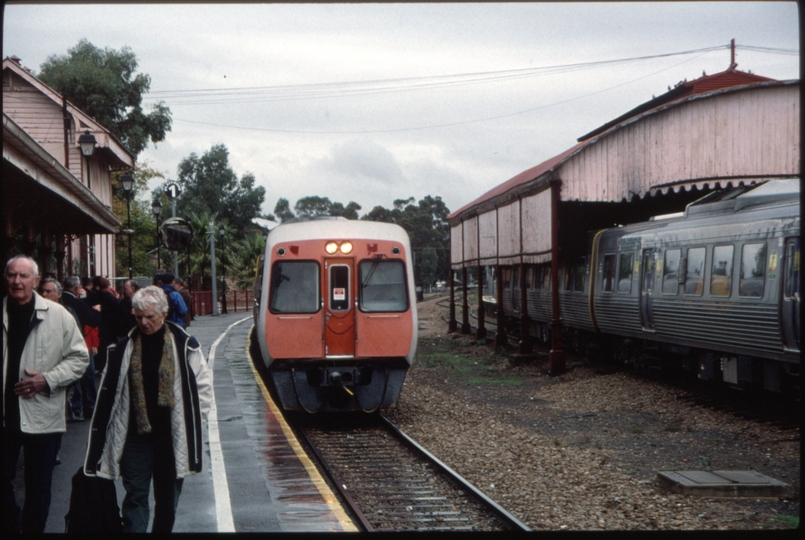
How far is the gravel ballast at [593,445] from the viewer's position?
26.5 ft

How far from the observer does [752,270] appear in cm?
1309

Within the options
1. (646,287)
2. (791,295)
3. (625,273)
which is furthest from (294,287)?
(625,273)

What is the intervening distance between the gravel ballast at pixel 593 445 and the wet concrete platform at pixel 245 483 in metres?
1.74

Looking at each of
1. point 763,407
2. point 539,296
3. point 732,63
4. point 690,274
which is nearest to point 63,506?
point 763,407

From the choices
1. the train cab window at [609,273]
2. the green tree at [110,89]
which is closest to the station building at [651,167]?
the train cab window at [609,273]

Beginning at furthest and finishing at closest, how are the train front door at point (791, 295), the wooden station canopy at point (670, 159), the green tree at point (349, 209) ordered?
the green tree at point (349, 209) < the wooden station canopy at point (670, 159) < the train front door at point (791, 295)

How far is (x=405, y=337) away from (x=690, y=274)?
5323 mm

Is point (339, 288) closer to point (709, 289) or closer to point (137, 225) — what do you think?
point (709, 289)

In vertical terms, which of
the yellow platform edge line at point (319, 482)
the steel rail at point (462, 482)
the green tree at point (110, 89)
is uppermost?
the green tree at point (110, 89)

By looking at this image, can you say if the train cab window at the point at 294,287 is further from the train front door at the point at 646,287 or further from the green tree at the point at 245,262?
the green tree at the point at 245,262

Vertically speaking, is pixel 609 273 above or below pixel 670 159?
below

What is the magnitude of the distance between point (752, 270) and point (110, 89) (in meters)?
39.4

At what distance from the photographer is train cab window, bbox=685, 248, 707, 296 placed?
14.8 m

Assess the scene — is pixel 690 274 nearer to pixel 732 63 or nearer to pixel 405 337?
pixel 405 337
